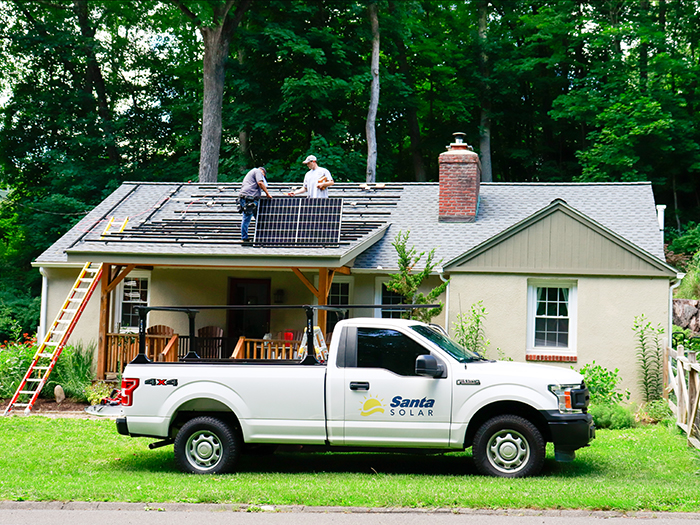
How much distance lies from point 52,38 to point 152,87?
540 centimetres

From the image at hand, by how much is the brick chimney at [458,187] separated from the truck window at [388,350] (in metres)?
9.22

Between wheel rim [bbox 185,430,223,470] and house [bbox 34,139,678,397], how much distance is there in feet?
17.6

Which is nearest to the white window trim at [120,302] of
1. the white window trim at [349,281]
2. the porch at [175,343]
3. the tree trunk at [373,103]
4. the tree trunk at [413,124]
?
the porch at [175,343]

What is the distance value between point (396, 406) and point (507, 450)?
135 cm

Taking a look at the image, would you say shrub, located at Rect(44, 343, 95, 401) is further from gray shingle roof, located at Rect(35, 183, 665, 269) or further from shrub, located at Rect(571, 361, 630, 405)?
shrub, located at Rect(571, 361, 630, 405)

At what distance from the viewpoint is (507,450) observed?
8211 mm

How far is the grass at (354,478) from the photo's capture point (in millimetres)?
7172

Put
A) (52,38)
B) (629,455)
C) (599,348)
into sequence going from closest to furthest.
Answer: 1. (629,455)
2. (599,348)
3. (52,38)

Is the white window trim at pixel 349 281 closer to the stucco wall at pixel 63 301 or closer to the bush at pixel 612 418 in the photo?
the stucco wall at pixel 63 301

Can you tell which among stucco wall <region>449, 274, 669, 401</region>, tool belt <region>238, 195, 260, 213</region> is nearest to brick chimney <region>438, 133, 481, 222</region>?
stucco wall <region>449, 274, 669, 401</region>

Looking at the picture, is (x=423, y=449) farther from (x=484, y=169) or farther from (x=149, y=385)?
(x=484, y=169)

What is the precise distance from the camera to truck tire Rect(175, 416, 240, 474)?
28.1ft

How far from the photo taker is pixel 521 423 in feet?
26.6

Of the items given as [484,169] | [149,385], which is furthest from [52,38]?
[149,385]
